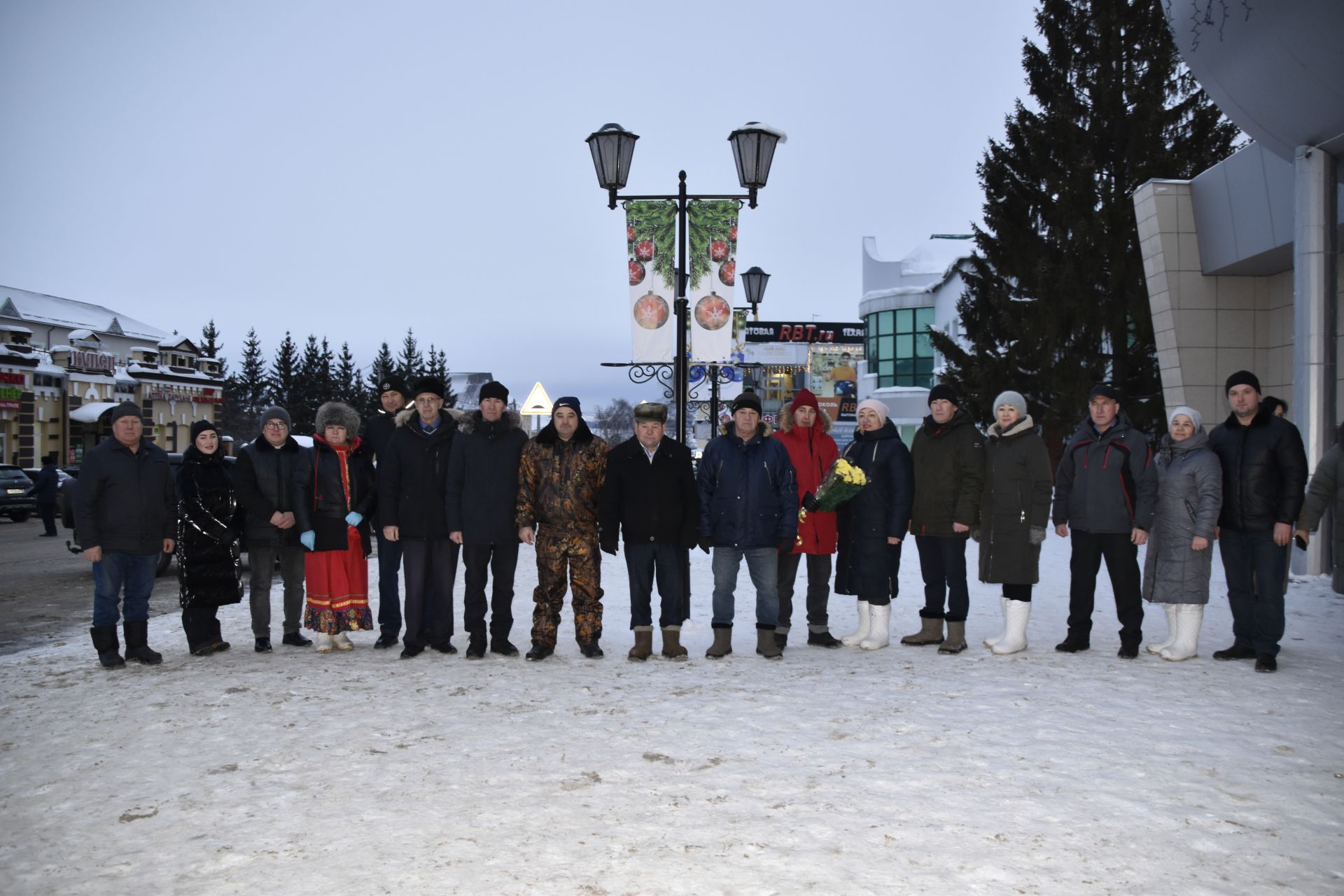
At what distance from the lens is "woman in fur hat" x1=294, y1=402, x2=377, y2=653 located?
23.9 feet

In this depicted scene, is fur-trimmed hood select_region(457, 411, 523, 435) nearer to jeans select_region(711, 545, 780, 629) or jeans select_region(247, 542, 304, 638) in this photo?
jeans select_region(247, 542, 304, 638)

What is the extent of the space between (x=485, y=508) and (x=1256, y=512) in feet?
18.0

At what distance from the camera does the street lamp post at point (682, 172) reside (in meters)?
11.5

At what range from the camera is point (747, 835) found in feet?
12.3

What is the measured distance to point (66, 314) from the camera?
5481 cm

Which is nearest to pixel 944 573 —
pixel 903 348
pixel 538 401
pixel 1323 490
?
pixel 1323 490

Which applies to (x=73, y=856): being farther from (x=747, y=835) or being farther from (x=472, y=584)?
(x=472, y=584)

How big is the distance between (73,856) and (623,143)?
9.59 meters

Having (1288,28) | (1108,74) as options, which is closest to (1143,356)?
(1108,74)

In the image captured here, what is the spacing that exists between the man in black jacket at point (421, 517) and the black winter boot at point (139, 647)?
70.7 inches

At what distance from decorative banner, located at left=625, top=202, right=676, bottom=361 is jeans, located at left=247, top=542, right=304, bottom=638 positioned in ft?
16.8

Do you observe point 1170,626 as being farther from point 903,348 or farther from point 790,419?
point 903,348

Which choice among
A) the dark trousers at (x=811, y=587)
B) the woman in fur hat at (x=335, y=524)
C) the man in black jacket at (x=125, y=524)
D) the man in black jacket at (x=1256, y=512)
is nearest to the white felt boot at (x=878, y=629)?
the dark trousers at (x=811, y=587)

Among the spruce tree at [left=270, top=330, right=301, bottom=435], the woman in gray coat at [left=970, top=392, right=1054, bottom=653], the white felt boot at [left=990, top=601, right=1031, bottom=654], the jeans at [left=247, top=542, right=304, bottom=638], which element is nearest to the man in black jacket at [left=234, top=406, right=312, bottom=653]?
the jeans at [left=247, top=542, right=304, bottom=638]
